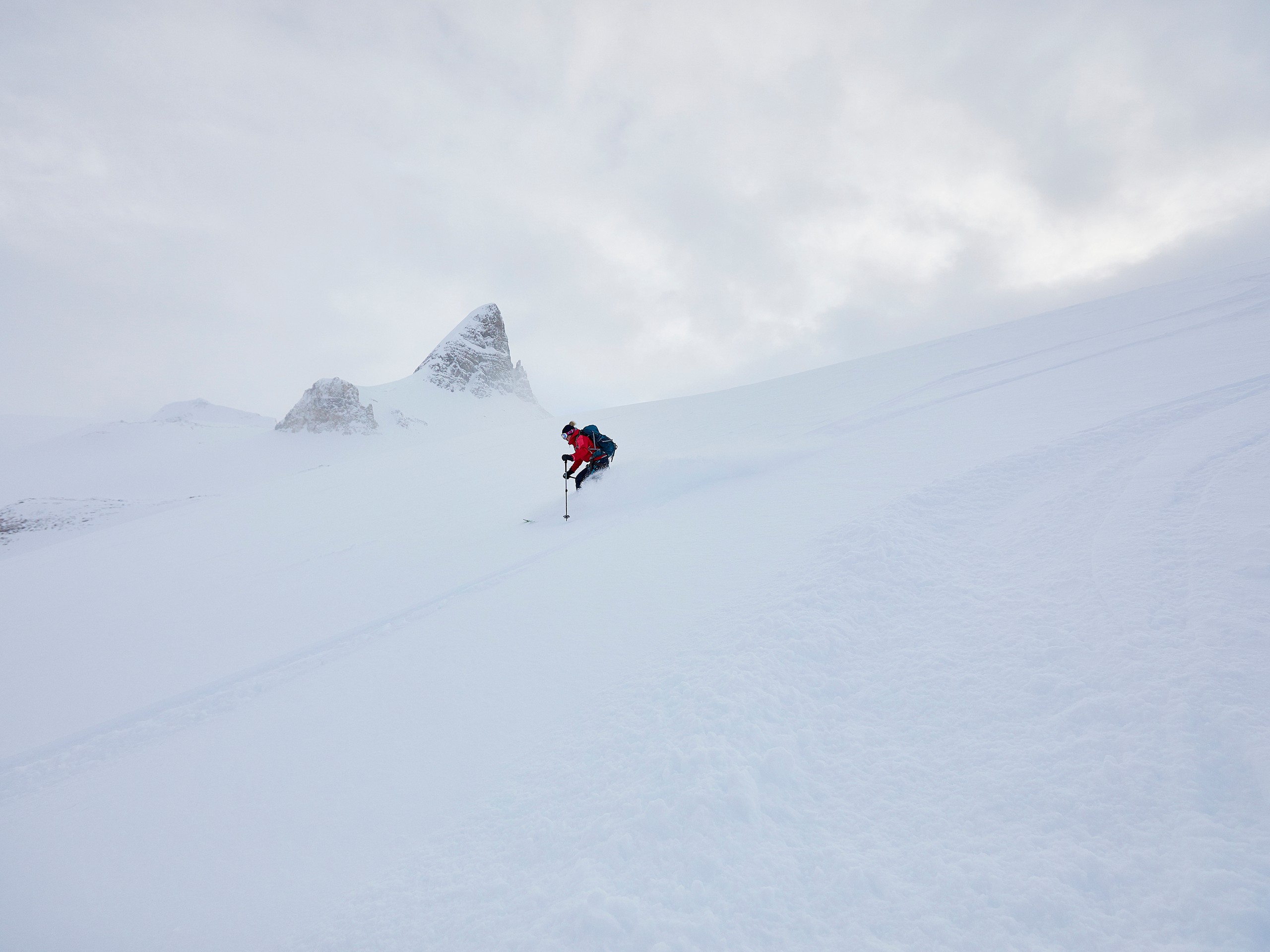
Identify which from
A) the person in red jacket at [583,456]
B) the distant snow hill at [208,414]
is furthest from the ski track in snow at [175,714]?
the distant snow hill at [208,414]

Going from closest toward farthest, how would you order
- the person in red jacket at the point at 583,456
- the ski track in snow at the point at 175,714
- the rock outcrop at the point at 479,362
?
1. the ski track in snow at the point at 175,714
2. the person in red jacket at the point at 583,456
3. the rock outcrop at the point at 479,362

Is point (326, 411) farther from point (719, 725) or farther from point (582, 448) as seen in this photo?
point (719, 725)

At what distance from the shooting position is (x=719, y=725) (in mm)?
3248

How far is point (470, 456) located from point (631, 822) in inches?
591

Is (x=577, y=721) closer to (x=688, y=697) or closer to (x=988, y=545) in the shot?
(x=688, y=697)

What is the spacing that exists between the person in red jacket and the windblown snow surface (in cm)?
148

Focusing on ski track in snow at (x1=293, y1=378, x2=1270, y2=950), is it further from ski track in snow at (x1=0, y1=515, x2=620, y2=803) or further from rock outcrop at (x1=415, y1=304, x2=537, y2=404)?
rock outcrop at (x1=415, y1=304, x2=537, y2=404)

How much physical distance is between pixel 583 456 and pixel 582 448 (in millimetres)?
183

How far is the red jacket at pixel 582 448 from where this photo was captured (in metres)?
9.24

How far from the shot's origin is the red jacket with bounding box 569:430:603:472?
30.3 feet

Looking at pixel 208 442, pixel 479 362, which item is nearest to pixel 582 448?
pixel 208 442

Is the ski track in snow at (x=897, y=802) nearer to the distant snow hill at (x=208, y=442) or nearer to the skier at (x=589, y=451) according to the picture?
the skier at (x=589, y=451)

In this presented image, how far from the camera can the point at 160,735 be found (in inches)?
169

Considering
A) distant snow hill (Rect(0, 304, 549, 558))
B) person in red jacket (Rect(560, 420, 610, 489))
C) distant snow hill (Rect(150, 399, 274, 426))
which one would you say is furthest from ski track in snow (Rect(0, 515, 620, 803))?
distant snow hill (Rect(150, 399, 274, 426))
